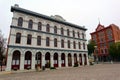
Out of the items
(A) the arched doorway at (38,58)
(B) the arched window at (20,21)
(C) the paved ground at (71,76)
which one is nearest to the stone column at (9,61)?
(C) the paved ground at (71,76)

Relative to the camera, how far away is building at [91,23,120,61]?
52.4m

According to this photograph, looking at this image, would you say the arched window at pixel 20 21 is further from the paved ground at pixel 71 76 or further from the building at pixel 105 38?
→ the building at pixel 105 38

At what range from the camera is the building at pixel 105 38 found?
52406 mm

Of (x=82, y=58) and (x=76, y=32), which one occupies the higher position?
(x=76, y=32)

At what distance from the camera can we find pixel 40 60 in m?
24.9

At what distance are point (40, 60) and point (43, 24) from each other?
8.90 meters

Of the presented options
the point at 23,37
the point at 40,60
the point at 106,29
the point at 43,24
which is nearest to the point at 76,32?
the point at 43,24

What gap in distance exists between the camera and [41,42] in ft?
82.8

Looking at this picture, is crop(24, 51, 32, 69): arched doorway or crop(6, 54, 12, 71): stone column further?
crop(24, 51, 32, 69): arched doorway

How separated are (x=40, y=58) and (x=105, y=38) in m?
42.4

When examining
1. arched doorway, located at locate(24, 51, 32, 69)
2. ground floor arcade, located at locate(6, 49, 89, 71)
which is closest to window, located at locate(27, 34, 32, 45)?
ground floor arcade, located at locate(6, 49, 89, 71)

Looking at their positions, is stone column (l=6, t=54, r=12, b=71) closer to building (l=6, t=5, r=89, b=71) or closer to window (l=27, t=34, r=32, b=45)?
building (l=6, t=5, r=89, b=71)

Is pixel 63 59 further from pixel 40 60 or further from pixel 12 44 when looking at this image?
pixel 12 44

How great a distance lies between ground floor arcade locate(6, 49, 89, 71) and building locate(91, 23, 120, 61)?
26.9 m
